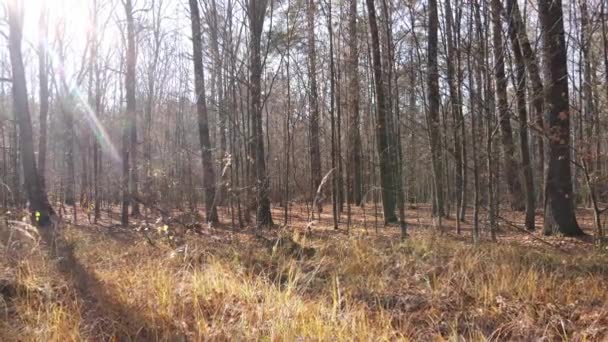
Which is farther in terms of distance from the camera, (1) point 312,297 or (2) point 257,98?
(2) point 257,98

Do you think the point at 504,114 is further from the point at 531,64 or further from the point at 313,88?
the point at 313,88

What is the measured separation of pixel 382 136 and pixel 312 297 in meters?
7.01

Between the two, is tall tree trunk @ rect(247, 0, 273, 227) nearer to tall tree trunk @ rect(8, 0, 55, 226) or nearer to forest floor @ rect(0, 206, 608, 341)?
forest floor @ rect(0, 206, 608, 341)

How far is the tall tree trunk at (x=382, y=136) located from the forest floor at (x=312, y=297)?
3969 mm

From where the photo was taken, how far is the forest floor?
9.86 feet

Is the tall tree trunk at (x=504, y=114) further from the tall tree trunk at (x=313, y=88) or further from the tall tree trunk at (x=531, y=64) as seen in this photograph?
the tall tree trunk at (x=313, y=88)

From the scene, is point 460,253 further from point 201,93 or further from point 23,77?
point 23,77

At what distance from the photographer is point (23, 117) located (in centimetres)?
962

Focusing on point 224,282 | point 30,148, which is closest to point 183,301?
point 224,282

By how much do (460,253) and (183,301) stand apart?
3.59 m

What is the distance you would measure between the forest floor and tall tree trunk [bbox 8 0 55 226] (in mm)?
5158

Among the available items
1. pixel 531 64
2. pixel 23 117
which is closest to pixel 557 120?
pixel 531 64

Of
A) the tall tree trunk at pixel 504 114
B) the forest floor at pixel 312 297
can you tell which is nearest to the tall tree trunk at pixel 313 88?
the tall tree trunk at pixel 504 114

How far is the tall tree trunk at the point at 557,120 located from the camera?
23.9 feet
